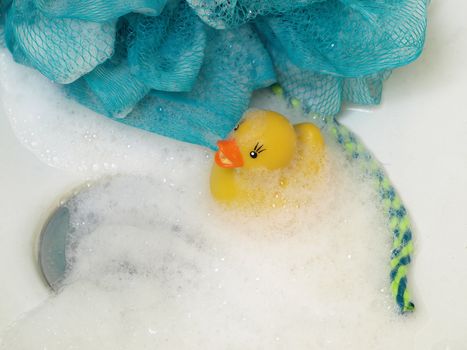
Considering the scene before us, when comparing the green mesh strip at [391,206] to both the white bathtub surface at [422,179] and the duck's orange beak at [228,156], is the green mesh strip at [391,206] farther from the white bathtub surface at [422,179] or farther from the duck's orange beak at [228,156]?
the duck's orange beak at [228,156]

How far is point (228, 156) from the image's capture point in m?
0.77

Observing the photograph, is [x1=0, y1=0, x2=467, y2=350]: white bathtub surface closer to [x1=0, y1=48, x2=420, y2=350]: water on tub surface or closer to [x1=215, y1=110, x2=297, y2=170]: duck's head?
[x1=0, y1=48, x2=420, y2=350]: water on tub surface

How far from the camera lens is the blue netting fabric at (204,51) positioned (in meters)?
0.75

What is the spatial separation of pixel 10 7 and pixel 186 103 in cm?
24

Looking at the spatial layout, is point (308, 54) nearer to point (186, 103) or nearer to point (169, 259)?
point (186, 103)

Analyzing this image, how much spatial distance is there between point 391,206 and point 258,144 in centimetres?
21

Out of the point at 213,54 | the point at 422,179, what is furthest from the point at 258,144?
the point at 422,179

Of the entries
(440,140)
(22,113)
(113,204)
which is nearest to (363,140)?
(440,140)

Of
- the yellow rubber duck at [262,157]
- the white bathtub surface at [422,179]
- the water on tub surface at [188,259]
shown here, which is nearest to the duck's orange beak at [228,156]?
the yellow rubber duck at [262,157]

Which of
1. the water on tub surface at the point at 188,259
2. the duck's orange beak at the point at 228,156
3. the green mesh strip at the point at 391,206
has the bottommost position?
the water on tub surface at the point at 188,259

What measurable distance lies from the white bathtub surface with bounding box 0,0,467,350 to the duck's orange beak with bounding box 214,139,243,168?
21cm

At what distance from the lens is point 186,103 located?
830 millimetres

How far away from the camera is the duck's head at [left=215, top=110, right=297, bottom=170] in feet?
2.55

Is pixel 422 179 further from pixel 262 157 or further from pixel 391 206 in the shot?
pixel 262 157
